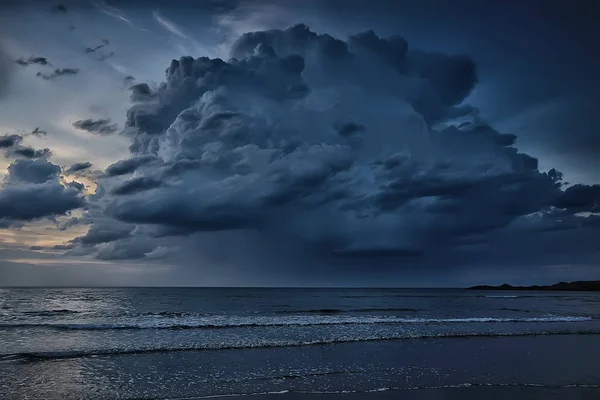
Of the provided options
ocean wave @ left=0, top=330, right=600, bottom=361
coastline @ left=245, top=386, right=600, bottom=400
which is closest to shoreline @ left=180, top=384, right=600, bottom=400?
coastline @ left=245, top=386, right=600, bottom=400

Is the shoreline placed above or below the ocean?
above

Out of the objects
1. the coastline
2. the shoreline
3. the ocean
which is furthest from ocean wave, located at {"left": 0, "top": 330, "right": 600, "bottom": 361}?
the coastline

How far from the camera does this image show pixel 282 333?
2770 cm

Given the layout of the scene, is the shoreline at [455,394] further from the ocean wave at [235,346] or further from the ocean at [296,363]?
the ocean wave at [235,346]

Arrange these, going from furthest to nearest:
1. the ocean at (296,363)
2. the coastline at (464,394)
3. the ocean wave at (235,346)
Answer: the ocean wave at (235,346) < the ocean at (296,363) < the coastline at (464,394)

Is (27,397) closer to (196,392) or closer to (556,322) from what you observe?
(196,392)

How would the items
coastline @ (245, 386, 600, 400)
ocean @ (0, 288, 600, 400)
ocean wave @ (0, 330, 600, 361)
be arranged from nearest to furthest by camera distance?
1. coastline @ (245, 386, 600, 400)
2. ocean @ (0, 288, 600, 400)
3. ocean wave @ (0, 330, 600, 361)

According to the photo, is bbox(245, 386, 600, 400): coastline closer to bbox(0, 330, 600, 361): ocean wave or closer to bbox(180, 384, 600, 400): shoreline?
bbox(180, 384, 600, 400): shoreline

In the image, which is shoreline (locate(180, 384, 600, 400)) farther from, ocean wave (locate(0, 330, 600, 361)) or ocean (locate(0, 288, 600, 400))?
ocean wave (locate(0, 330, 600, 361))

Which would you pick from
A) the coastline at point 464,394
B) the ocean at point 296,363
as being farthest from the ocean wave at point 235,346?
the coastline at point 464,394

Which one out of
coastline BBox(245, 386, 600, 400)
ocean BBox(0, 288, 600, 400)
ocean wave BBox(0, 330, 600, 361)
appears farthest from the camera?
ocean wave BBox(0, 330, 600, 361)

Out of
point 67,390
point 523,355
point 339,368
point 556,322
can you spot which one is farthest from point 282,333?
point 556,322

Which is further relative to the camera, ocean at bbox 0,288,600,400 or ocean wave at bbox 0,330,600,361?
ocean wave at bbox 0,330,600,361

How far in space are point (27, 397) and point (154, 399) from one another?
386 centimetres
